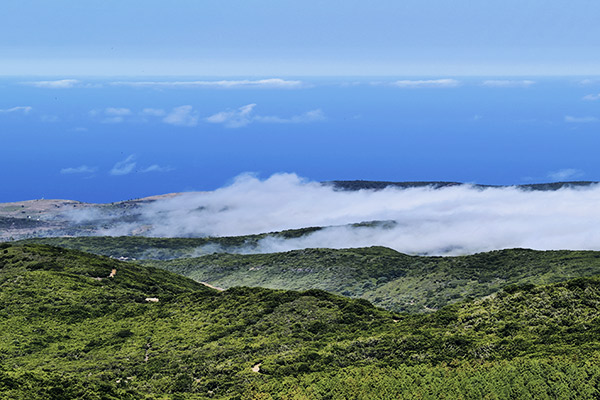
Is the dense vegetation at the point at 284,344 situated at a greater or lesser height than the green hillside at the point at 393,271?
greater

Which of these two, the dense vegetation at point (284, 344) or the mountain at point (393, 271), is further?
the mountain at point (393, 271)

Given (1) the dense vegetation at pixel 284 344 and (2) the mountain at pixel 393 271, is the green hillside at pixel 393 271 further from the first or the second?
(1) the dense vegetation at pixel 284 344

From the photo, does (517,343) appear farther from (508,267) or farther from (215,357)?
(508,267)

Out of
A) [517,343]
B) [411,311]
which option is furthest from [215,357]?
[411,311]

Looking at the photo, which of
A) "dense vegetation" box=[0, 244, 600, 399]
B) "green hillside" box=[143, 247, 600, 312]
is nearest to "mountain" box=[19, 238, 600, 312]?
"green hillside" box=[143, 247, 600, 312]

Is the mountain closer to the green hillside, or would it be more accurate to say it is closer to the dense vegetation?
the green hillside

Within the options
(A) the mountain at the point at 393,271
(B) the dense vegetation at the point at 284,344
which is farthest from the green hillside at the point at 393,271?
(B) the dense vegetation at the point at 284,344

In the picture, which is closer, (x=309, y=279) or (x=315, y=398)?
(x=315, y=398)

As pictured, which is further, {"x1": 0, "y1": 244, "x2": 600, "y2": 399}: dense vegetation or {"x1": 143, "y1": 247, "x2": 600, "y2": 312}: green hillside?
{"x1": 143, "y1": 247, "x2": 600, "y2": 312}: green hillside
